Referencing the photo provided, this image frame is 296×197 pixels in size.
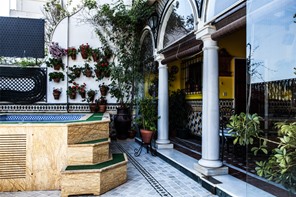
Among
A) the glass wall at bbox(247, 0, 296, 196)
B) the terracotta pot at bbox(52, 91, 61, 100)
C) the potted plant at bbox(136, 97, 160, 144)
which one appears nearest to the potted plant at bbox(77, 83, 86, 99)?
the terracotta pot at bbox(52, 91, 61, 100)

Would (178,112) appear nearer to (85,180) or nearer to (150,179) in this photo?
(150,179)

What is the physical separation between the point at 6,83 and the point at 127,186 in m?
5.50

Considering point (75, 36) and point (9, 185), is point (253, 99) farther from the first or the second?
point (75, 36)

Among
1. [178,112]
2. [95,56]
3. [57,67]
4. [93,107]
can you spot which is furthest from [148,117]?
[57,67]

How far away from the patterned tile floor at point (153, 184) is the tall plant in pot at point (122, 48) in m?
2.97

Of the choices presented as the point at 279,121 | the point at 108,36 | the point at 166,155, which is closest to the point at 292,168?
the point at 279,121

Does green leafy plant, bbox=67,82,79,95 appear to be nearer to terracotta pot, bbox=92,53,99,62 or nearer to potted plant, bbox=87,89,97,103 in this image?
potted plant, bbox=87,89,97,103

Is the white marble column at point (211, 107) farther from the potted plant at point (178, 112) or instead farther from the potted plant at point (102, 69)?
the potted plant at point (102, 69)

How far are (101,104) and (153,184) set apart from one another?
4.40m

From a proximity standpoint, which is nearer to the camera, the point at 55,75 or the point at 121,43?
the point at 55,75

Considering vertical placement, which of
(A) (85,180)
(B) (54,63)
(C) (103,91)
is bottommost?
(A) (85,180)

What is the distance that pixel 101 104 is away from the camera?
7652mm

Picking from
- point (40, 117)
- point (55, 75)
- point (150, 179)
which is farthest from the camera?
point (55, 75)

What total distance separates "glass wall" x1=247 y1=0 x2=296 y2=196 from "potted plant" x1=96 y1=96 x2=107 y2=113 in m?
5.52
